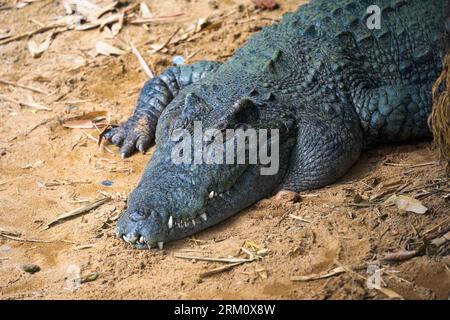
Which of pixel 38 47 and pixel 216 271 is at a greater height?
pixel 38 47

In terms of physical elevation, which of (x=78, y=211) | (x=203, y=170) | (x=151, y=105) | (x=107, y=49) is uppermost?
(x=107, y=49)

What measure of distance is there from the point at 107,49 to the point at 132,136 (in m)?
1.76

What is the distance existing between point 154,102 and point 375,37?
2045 mm

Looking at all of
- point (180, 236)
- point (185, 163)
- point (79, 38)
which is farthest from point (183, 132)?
point (79, 38)

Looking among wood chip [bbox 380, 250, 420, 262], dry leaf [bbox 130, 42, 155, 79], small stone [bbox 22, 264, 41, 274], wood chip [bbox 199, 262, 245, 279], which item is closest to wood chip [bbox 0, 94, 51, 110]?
dry leaf [bbox 130, 42, 155, 79]

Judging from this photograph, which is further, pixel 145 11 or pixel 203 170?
pixel 145 11

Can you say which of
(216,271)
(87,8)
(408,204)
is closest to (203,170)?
(216,271)

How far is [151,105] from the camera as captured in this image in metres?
6.08

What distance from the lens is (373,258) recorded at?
4121mm

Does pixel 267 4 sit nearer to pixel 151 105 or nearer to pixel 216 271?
pixel 151 105

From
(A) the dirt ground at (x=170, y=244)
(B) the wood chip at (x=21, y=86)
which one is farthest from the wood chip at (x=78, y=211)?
(B) the wood chip at (x=21, y=86)

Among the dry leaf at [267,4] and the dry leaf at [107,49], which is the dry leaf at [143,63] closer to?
the dry leaf at [107,49]

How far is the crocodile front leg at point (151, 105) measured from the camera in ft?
19.3

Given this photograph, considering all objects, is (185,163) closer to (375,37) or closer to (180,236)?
(180,236)
